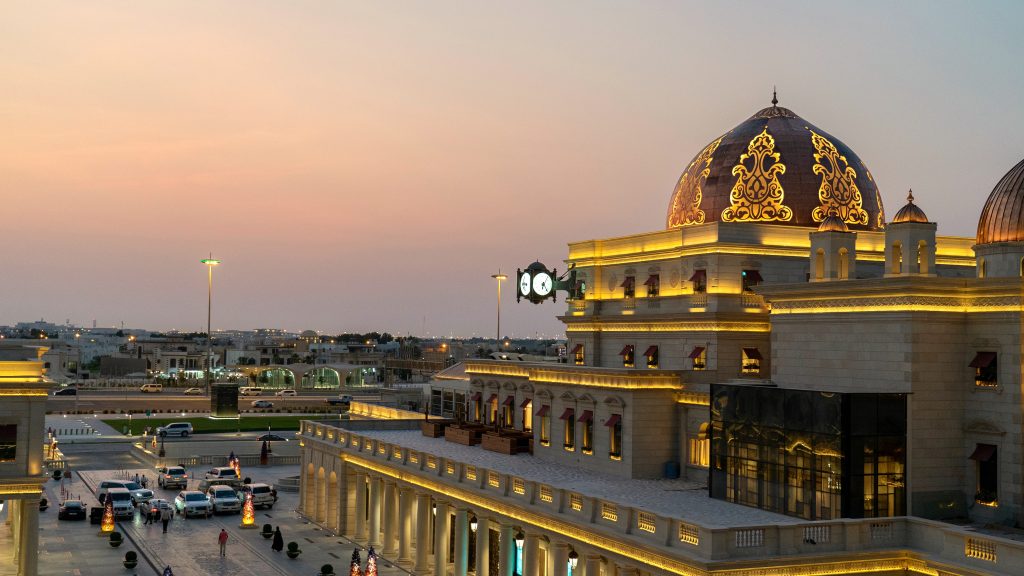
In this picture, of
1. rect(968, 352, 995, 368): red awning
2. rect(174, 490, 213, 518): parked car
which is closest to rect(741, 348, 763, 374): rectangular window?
rect(968, 352, 995, 368): red awning

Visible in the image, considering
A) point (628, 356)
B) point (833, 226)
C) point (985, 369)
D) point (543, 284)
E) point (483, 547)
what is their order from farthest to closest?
point (543, 284)
point (628, 356)
point (483, 547)
point (833, 226)
point (985, 369)

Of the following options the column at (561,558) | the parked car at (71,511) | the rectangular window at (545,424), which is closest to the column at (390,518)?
the rectangular window at (545,424)

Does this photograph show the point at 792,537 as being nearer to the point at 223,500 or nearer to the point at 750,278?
the point at 750,278

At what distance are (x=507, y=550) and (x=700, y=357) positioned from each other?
13.6 m

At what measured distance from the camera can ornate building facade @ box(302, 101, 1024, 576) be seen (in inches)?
1502

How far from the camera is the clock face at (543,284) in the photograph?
6775cm

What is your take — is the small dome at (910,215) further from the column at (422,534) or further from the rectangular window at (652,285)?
the column at (422,534)

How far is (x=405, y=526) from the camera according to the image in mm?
58531

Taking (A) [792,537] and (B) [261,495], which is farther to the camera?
(B) [261,495]

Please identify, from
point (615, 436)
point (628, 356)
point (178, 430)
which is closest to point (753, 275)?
point (628, 356)

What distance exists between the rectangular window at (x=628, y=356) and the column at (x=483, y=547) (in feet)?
45.9

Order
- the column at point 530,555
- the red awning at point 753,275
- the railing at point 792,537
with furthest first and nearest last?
the red awning at point 753,275, the column at point 530,555, the railing at point 792,537

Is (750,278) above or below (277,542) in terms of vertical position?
above

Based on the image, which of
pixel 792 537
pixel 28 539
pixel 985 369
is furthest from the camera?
pixel 28 539
